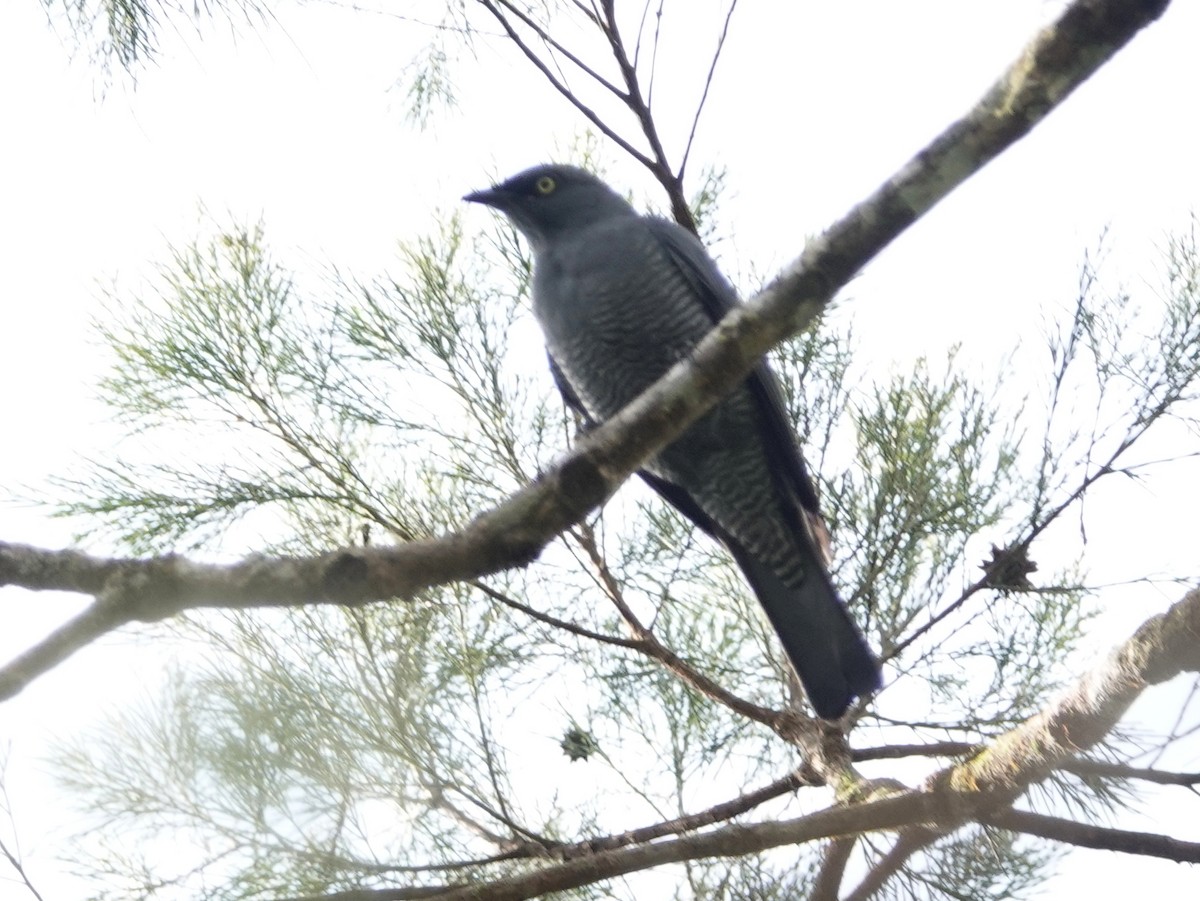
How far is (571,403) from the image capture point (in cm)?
305

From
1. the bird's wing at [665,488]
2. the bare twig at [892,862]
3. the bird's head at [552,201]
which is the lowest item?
the bare twig at [892,862]

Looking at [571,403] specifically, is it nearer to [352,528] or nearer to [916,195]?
[352,528]

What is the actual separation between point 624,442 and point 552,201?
1.45m

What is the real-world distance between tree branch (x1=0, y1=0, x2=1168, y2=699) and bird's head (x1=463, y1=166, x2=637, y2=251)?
139 centimetres

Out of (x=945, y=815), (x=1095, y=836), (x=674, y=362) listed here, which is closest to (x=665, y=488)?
(x=674, y=362)

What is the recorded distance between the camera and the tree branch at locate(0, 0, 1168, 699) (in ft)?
4.51

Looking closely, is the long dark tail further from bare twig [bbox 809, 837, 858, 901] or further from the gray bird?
bare twig [bbox 809, 837, 858, 901]

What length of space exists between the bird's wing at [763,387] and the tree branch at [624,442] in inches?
42.4

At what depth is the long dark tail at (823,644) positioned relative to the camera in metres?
2.46

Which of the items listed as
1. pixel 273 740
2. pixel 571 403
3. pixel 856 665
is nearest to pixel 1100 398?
pixel 856 665

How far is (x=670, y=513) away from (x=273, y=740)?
144 centimetres

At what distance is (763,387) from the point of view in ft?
8.98

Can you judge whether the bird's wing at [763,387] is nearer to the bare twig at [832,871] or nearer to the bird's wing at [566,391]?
the bird's wing at [566,391]

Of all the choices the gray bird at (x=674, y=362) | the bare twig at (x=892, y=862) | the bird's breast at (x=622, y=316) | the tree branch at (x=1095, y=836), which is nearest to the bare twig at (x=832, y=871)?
the bare twig at (x=892, y=862)
